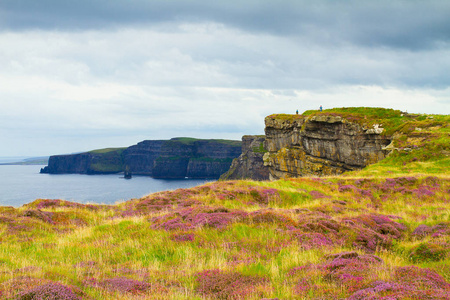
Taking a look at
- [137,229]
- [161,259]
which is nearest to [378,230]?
[161,259]

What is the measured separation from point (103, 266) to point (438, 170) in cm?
4100

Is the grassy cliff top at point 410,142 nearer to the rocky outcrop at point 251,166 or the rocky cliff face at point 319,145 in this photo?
the rocky cliff face at point 319,145

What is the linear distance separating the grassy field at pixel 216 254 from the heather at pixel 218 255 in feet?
0.13

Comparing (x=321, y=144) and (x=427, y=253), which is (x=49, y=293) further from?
(x=321, y=144)

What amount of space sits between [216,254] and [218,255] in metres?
0.22

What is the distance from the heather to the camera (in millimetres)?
6902

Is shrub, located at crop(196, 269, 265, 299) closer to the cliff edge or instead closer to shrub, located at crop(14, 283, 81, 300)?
shrub, located at crop(14, 283, 81, 300)

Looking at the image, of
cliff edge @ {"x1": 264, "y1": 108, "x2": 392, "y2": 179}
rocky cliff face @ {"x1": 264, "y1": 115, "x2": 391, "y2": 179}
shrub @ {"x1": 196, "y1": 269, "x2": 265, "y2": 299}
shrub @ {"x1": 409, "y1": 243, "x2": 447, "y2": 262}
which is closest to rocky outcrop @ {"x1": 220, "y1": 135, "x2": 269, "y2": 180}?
rocky cliff face @ {"x1": 264, "y1": 115, "x2": 391, "y2": 179}

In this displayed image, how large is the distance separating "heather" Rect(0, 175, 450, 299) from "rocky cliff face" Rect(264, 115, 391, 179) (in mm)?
38037

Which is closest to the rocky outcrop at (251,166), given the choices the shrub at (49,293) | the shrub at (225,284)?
the shrub at (225,284)

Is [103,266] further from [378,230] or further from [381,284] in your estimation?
[378,230]

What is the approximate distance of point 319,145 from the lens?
67438 millimetres

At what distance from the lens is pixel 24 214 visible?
58.0ft

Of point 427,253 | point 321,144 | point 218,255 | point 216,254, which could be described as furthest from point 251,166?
point 218,255
